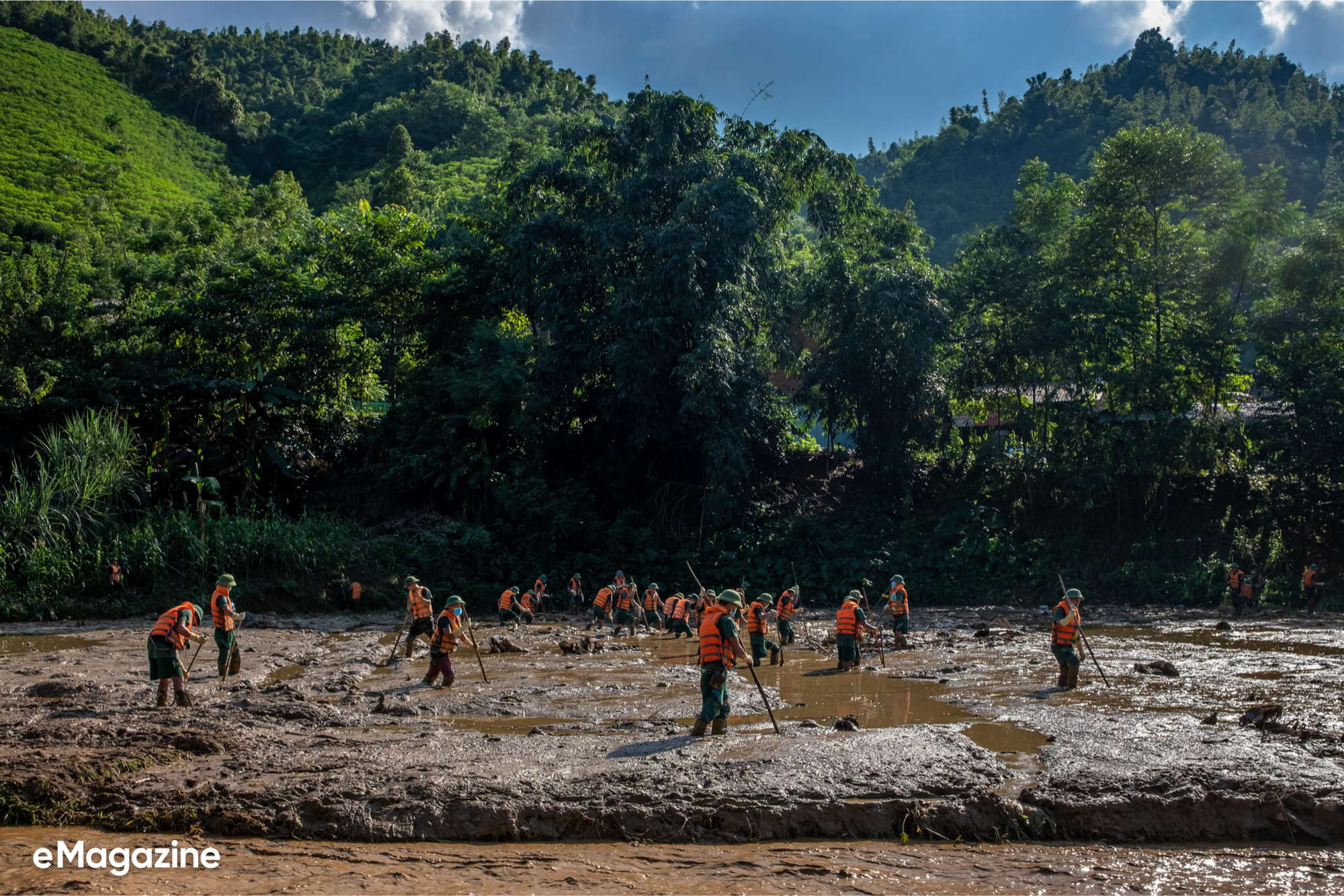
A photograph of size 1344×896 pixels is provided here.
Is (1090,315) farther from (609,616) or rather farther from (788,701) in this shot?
(788,701)

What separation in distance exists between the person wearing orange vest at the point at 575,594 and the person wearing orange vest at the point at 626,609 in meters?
3.76

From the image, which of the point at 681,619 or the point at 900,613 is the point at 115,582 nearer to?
the point at 681,619

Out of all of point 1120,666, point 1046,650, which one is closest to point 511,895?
point 1120,666

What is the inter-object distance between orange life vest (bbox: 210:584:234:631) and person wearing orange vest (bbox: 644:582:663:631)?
9.10 m

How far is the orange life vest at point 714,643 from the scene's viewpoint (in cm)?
931

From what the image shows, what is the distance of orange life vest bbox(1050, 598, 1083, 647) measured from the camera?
11508mm

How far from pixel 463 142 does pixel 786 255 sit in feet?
186

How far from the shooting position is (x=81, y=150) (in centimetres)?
5959

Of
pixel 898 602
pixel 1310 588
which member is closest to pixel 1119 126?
pixel 1310 588

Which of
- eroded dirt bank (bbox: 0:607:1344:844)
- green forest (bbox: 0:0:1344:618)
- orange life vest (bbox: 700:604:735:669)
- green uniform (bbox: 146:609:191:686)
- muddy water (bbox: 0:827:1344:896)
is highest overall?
green forest (bbox: 0:0:1344:618)

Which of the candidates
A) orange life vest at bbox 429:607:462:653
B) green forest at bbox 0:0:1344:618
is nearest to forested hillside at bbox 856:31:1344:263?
green forest at bbox 0:0:1344:618

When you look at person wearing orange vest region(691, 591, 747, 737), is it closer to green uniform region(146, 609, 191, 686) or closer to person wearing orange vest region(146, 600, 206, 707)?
person wearing orange vest region(146, 600, 206, 707)

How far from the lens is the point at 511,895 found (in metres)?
5.66

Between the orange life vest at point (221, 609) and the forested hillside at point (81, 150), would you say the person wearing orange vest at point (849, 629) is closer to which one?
the orange life vest at point (221, 609)
